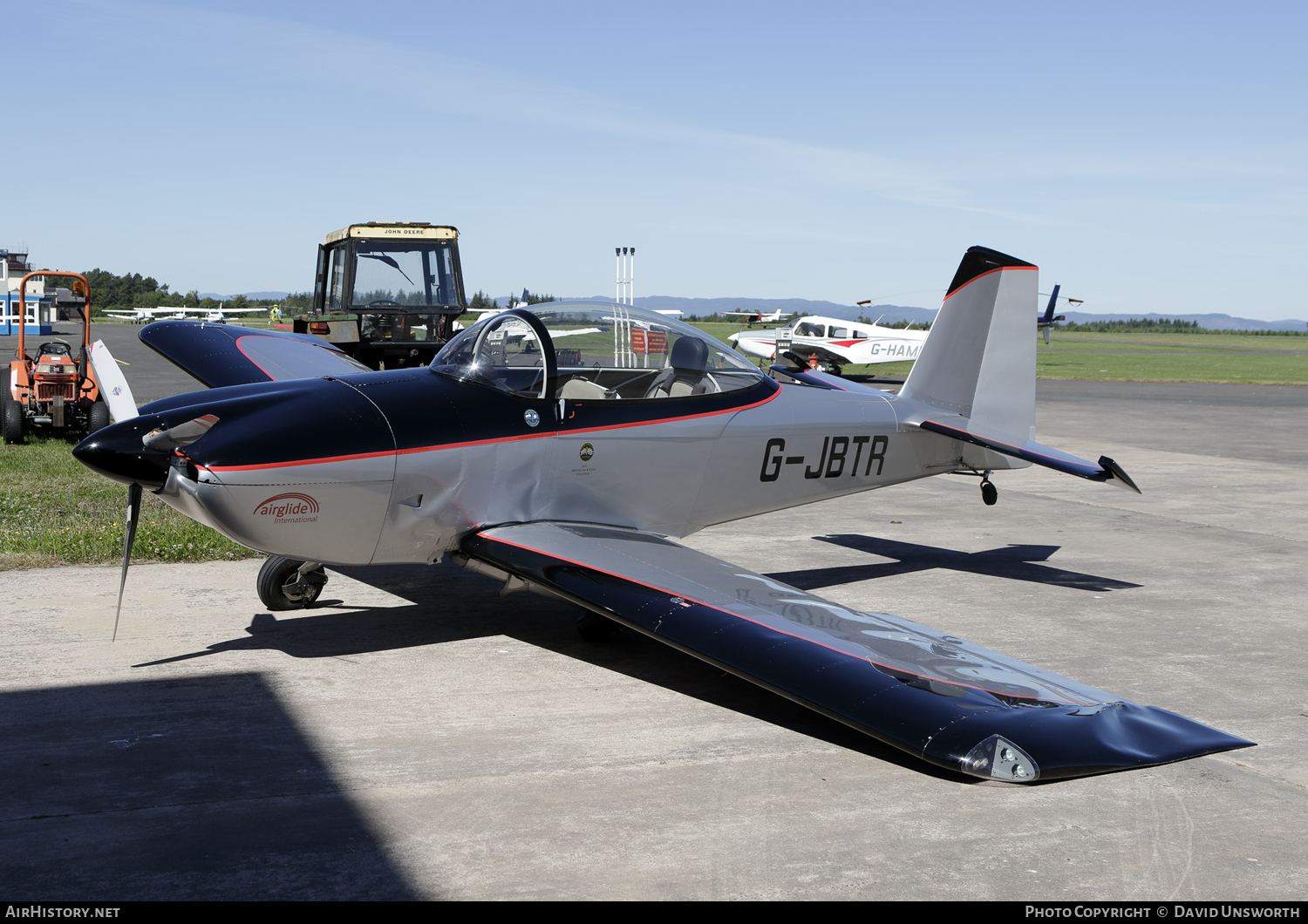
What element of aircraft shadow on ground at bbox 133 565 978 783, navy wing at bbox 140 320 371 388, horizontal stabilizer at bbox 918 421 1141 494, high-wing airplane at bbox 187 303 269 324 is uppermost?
navy wing at bbox 140 320 371 388

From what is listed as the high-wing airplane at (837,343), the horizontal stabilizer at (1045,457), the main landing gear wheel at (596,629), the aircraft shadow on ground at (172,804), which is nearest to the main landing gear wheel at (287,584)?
the aircraft shadow on ground at (172,804)

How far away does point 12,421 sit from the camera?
13.9 m

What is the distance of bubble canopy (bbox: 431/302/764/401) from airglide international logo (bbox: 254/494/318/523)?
1.26m

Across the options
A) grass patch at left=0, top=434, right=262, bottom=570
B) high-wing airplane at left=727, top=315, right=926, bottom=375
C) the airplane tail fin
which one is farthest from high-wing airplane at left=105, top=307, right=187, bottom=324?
the airplane tail fin

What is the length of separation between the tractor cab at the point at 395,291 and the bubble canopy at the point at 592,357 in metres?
11.2

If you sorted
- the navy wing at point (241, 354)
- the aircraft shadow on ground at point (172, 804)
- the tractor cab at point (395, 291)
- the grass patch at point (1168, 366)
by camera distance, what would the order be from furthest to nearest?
the grass patch at point (1168, 366) < the tractor cab at point (395, 291) < the navy wing at point (241, 354) < the aircraft shadow on ground at point (172, 804)

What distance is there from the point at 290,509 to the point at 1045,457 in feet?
17.6

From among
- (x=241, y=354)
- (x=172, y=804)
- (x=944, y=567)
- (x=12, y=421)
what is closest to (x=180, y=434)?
(x=172, y=804)

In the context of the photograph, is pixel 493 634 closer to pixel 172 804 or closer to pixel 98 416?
pixel 172 804

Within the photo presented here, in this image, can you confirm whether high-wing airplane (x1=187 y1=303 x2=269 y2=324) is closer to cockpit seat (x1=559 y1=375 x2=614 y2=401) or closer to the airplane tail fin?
the airplane tail fin

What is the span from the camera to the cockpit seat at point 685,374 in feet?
23.2

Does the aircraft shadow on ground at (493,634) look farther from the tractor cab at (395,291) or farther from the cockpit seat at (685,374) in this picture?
the tractor cab at (395,291)

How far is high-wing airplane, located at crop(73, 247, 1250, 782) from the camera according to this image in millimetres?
4277

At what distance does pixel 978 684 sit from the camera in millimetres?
4395
